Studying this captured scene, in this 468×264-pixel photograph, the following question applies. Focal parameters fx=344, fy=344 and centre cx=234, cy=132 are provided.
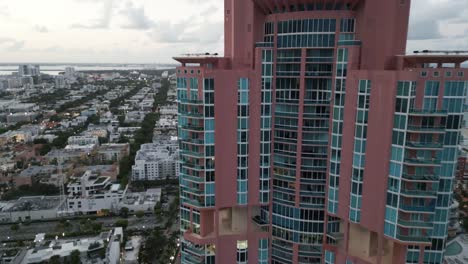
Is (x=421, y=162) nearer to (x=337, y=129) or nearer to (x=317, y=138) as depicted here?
(x=337, y=129)

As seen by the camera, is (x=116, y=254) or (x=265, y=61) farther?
(x=116, y=254)

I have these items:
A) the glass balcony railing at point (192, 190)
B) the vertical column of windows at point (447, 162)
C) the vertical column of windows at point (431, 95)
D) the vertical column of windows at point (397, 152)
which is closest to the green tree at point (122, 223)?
the glass balcony railing at point (192, 190)

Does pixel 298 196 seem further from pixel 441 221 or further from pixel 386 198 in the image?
pixel 441 221

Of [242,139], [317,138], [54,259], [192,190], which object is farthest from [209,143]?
[54,259]

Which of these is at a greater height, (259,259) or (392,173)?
(392,173)

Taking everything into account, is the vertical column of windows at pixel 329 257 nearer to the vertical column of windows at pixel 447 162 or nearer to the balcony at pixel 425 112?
the vertical column of windows at pixel 447 162

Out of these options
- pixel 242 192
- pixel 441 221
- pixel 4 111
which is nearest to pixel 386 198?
pixel 441 221
